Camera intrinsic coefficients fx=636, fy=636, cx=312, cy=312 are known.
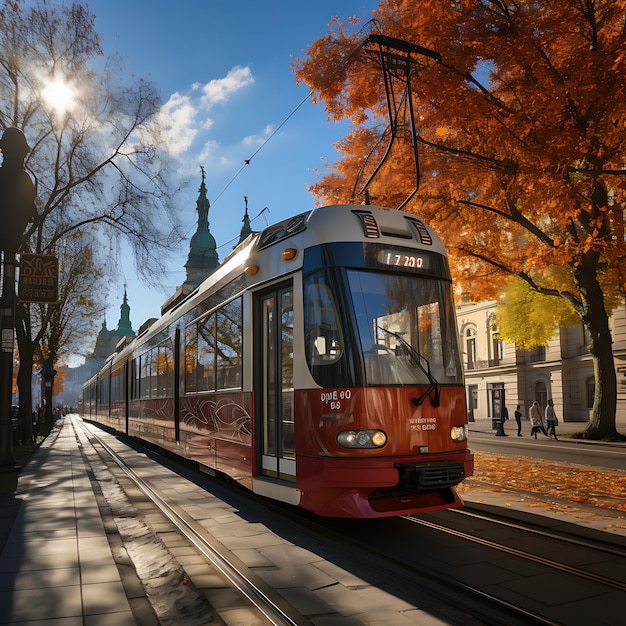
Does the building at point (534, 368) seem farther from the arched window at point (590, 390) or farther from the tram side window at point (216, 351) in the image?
the tram side window at point (216, 351)

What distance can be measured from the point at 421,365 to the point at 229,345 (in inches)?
128

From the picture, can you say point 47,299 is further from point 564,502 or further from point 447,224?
point 447,224

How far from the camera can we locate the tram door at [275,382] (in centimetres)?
747

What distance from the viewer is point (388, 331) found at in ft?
22.5

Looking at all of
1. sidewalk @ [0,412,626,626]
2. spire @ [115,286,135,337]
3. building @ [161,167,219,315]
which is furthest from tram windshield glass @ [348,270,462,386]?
spire @ [115,286,135,337]

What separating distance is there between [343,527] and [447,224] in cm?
1367

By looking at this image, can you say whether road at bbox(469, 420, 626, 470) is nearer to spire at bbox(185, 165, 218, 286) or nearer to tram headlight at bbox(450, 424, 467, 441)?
tram headlight at bbox(450, 424, 467, 441)

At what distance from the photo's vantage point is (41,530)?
718 cm

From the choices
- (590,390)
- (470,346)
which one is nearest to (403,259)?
(590,390)

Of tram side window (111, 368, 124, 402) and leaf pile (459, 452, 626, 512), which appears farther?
tram side window (111, 368, 124, 402)

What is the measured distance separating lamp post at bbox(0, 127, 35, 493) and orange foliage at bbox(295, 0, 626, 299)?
724 centimetres

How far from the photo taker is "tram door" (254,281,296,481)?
294 inches

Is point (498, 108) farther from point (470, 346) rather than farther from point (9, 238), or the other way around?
point (470, 346)

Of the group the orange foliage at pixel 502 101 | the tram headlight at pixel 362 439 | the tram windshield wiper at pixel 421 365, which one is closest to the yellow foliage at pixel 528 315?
the orange foliage at pixel 502 101
